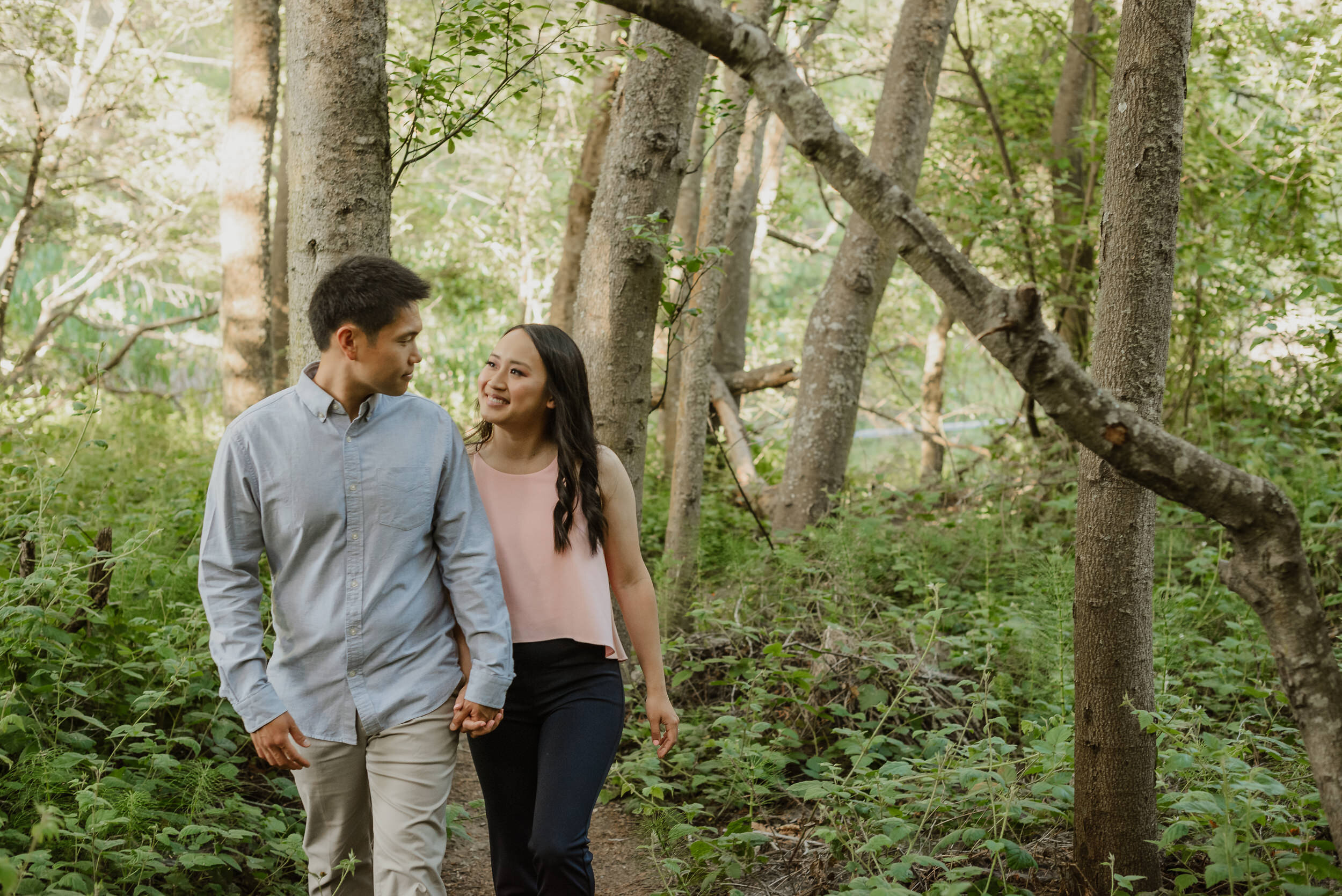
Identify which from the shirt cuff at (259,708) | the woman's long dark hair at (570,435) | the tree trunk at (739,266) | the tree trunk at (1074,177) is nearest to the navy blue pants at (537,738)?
the woman's long dark hair at (570,435)

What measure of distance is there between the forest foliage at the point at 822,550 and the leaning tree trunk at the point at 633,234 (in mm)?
443

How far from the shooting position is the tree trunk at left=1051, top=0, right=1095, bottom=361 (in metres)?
9.46

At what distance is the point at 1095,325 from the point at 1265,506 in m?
0.95

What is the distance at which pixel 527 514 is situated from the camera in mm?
2957

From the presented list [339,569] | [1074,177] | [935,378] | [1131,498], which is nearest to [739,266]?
[1074,177]

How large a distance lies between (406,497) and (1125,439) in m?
1.71

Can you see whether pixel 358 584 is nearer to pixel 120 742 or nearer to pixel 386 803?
pixel 386 803

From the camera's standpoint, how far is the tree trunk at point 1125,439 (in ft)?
6.91

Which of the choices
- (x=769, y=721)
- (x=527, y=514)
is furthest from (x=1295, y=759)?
(x=527, y=514)

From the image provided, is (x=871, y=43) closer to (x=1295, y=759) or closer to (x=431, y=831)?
(x=1295, y=759)

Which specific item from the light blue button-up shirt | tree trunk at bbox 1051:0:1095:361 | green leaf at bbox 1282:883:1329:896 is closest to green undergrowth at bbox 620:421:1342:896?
green leaf at bbox 1282:883:1329:896

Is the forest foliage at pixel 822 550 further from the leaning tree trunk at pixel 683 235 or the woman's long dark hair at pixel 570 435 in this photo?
the woman's long dark hair at pixel 570 435

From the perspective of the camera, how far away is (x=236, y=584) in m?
2.54

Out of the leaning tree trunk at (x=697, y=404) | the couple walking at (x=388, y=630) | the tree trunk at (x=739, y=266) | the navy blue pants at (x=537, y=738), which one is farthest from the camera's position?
the tree trunk at (x=739, y=266)
